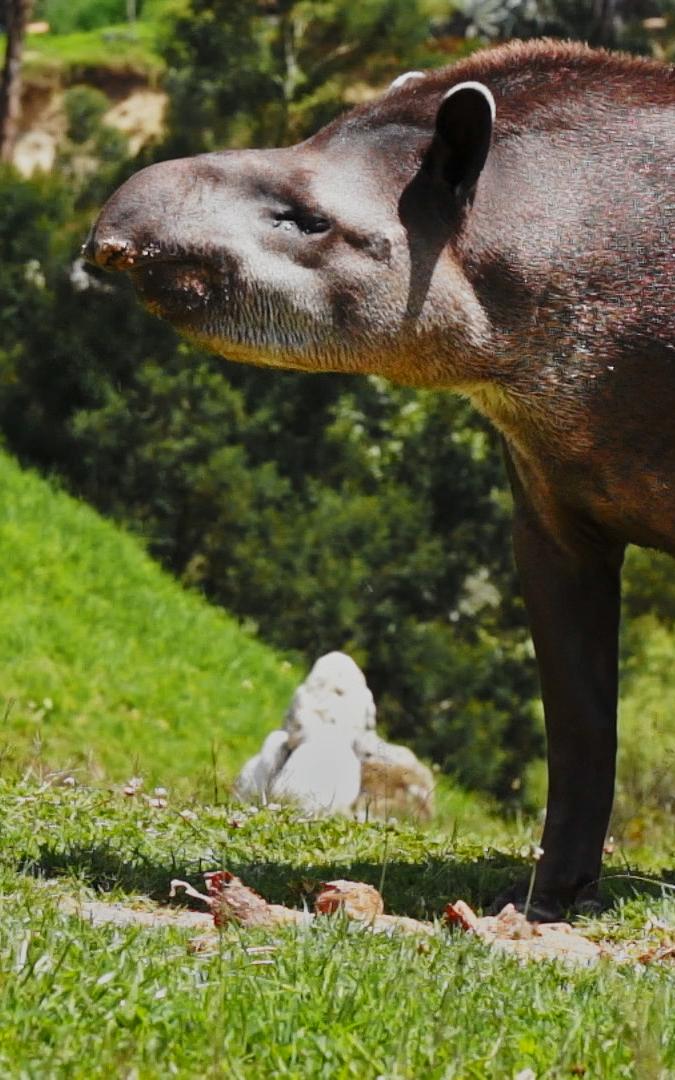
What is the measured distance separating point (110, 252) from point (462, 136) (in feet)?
4.08

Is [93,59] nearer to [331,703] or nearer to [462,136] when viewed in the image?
[331,703]

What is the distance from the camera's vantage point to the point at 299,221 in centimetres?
614

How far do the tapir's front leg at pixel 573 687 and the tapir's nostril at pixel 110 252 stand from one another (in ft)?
5.84

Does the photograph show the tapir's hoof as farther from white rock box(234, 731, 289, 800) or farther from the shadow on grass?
white rock box(234, 731, 289, 800)

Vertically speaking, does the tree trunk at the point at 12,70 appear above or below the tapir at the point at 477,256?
below

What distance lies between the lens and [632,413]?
6145mm

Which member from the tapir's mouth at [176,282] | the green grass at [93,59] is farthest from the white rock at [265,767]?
the green grass at [93,59]

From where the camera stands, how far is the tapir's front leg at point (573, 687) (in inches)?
269

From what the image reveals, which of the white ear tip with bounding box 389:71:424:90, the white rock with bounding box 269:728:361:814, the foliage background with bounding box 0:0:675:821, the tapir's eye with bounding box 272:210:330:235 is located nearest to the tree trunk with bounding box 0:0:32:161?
the foliage background with bounding box 0:0:675:821

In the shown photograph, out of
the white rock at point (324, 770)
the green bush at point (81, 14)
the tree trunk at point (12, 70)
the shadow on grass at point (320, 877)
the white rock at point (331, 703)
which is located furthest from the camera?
the green bush at point (81, 14)

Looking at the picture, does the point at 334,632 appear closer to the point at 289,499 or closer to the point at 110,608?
the point at 289,499

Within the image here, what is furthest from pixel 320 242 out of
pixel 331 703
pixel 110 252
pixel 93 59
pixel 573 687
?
pixel 93 59

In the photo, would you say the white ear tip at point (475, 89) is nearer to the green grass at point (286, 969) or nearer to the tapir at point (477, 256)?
the tapir at point (477, 256)

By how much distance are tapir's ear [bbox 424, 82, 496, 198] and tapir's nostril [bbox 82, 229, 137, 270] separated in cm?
108
